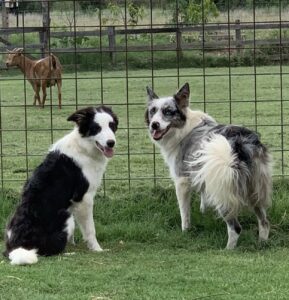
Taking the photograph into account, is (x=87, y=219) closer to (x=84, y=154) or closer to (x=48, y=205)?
(x=48, y=205)

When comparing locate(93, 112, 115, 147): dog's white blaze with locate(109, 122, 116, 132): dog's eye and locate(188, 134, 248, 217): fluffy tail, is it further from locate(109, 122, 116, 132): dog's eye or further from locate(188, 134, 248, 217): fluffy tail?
locate(188, 134, 248, 217): fluffy tail

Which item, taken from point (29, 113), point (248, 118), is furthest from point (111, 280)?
point (29, 113)

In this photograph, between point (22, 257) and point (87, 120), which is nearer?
point (22, 257)

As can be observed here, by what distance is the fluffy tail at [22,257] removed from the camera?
484cm

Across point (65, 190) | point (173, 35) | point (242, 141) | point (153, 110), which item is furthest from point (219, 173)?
point (173, 35)

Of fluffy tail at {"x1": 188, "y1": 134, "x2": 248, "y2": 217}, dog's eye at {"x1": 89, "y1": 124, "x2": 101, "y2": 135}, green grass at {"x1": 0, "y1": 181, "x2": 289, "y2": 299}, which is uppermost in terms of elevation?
dog's eye at {"x1": 89, "y1": 124, "x2": 101, "y2": 135}

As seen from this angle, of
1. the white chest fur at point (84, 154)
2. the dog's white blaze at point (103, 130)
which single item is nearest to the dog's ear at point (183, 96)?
the dog's white blaze at point (103, 130)

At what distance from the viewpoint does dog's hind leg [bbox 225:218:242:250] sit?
550 centimetres

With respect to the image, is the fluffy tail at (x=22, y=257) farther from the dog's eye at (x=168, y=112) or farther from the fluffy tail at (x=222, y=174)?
the dog's eye at (x=168, y=112)

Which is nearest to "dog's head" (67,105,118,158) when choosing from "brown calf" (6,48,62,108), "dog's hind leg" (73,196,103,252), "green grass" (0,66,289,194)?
"dog's hind leg" (73,196,103,252)

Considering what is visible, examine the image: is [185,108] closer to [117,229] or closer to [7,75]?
[117,229]

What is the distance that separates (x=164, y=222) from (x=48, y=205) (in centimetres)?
128

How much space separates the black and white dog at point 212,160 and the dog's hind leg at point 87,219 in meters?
0.86

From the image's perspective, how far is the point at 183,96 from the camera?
5.95 meters
